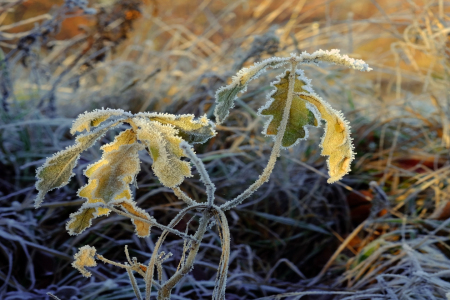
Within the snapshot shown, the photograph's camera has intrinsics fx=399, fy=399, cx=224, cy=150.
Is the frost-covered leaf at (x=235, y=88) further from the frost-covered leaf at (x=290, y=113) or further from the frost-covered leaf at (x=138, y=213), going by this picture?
the frost-covered leaf at (x=138, y=213)

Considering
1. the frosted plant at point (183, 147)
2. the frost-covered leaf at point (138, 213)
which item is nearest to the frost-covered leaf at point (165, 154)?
the frosted plant at point (183, 147)

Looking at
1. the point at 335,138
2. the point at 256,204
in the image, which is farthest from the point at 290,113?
the point at 256,204

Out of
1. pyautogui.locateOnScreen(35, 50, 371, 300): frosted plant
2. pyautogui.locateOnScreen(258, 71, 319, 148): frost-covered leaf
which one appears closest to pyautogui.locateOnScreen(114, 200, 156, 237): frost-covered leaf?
pyautogui.locateOnScreen(35, 50, 371, 300): frosted plant

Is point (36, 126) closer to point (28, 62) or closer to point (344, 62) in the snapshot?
point (28, 62)

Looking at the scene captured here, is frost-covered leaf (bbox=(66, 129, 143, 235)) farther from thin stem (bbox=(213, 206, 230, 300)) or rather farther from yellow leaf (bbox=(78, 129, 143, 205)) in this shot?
thin stem (bbox=(213, 206, 230, 300))

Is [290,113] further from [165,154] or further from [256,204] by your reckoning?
[256,204]

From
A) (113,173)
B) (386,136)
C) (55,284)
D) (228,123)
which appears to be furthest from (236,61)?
(113,173)

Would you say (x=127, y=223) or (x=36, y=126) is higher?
(x=36, y=126)
